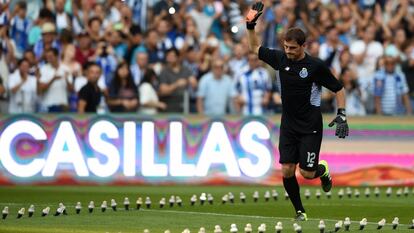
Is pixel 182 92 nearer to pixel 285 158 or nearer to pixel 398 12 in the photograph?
pixel 398 12

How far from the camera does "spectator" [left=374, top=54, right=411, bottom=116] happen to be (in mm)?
25484

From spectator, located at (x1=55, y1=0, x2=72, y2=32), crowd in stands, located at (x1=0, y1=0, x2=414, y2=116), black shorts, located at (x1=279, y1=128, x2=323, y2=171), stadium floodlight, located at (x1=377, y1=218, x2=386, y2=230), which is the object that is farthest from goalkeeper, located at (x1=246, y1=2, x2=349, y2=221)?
spectator, located at (x1=55, y1=0, x2=72, y2=32)

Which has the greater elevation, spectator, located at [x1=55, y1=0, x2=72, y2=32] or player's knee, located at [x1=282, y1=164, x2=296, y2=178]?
spectator, located at [x1=55, y1=0, x2=72, y2=32]

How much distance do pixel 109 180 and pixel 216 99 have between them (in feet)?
9.54

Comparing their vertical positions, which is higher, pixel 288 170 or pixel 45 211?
pixel 288 170

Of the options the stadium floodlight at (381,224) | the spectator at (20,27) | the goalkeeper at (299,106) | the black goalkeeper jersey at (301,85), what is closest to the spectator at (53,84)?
the spectator at (20,27)

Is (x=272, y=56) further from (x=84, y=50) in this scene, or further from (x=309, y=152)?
(x=84, y=50)

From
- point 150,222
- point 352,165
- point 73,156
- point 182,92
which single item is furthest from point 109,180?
point 150,222

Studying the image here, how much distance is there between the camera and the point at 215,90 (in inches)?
984

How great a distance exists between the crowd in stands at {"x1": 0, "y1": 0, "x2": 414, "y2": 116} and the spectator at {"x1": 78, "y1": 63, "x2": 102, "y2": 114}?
2 centimetres

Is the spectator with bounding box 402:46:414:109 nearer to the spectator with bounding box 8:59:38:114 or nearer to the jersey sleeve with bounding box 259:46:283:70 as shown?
the spectator with bounding box 8:59:38:114

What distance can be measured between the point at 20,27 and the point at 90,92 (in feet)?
8.79

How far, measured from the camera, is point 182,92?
2488cm

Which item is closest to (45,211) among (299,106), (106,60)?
(299,106)
